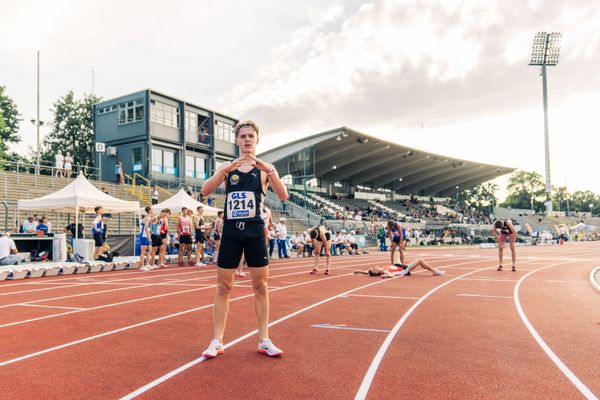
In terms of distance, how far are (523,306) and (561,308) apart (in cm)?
54

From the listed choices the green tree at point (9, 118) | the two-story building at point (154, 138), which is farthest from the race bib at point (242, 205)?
the green tree at point (9, 118)

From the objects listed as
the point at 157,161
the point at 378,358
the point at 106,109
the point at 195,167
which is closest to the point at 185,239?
the point at 378,358

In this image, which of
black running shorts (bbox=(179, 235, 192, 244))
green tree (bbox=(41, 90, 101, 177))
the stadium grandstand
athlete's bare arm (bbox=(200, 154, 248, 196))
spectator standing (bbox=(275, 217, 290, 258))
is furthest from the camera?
green tree (bbox=(41, 90, 101, 177))

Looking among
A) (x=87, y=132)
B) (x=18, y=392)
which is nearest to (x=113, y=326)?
(x=18, y=392)

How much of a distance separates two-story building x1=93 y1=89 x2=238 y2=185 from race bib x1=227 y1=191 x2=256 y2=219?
97.9 feet

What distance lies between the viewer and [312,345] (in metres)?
4.62

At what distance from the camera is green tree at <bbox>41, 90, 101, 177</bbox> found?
5106 cm

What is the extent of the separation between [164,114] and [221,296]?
32194 mm

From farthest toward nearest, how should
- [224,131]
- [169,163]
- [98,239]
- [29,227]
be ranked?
[224,131]
[169,163]
[29,227]
[98,239]

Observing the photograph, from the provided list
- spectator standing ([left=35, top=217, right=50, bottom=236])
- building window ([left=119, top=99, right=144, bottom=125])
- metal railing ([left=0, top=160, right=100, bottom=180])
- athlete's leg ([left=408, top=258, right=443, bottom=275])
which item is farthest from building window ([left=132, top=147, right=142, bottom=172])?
athlete's leg ([left=408, top=258, right=443, bottom=275])

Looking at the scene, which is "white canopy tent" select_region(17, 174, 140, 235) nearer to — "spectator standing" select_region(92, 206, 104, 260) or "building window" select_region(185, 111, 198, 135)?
"spectator standing" select_region(92, 206, 104, 260)

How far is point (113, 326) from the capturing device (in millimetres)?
5539

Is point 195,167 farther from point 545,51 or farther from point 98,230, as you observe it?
point 545,51

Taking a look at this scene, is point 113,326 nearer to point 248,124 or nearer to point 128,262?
point 248,124
